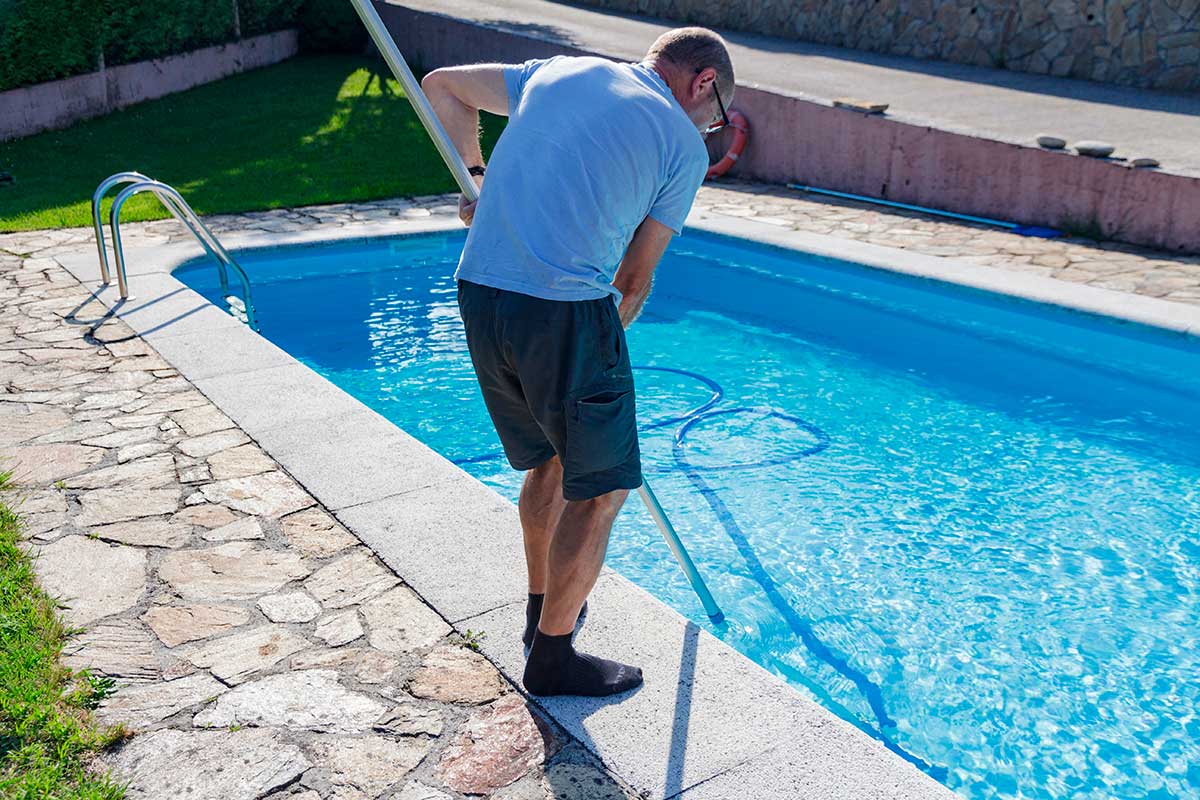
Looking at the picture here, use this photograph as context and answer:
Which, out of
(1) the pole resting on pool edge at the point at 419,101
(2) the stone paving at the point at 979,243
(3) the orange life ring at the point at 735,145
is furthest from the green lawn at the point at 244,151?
(1) the pole resting on pool edge at the point at 419,101

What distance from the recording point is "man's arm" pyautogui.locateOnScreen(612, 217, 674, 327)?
2930mm

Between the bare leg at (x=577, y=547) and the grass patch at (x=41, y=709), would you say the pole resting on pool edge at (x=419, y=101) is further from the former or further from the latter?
the grass patch at (x=41, y=709)

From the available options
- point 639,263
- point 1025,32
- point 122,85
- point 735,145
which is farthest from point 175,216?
point 1025,32

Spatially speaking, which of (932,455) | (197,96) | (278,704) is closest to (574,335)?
(278,704)

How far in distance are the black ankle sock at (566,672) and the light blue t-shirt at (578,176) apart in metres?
1.04

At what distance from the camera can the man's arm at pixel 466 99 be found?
3.16 meters

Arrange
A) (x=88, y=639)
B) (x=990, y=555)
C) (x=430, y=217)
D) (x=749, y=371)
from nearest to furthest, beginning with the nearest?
(x=88, y=639), (x=990, y=555), (x=749, y=371), (x=430, y=217)

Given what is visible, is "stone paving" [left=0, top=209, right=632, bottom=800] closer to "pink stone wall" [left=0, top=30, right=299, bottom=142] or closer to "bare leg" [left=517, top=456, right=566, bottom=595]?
"bare leg" [left=517, top=456, right=566, bottom=595]

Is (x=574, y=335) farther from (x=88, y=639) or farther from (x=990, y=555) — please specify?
(x=990, y=555)

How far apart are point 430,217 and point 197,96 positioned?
865 centimetres

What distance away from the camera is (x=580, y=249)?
9.12 feet

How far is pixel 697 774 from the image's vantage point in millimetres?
2836

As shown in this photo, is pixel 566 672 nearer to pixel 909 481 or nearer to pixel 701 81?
pixel 701 81

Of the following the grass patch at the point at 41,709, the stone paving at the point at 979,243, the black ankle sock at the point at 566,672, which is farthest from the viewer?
the stone paving at the point at 979,243
